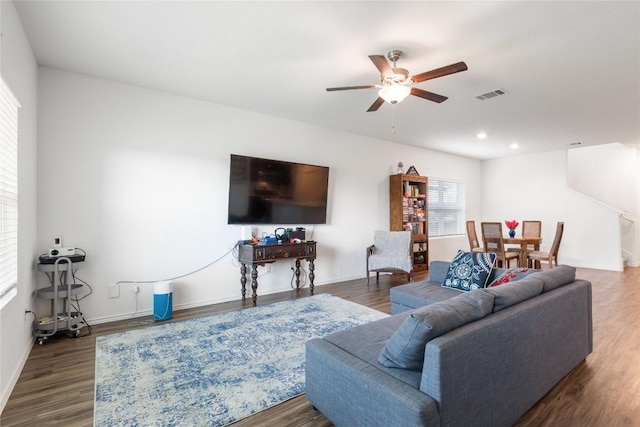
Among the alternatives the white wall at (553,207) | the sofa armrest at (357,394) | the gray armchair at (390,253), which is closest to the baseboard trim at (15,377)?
the sofa armrest at (357,394)

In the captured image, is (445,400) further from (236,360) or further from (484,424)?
(236,360)

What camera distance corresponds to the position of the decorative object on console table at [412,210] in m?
6.24

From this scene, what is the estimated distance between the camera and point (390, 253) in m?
5.54

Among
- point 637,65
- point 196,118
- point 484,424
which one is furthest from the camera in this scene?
point 196,118

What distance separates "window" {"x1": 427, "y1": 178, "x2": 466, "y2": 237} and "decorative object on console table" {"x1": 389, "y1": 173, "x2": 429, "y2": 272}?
64 cm

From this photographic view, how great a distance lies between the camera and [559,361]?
7.02ft

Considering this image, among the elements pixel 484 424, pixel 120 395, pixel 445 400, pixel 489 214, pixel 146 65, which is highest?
pixel 146 65

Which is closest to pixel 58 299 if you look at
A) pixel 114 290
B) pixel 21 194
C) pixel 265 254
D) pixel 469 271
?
pixel 114 290

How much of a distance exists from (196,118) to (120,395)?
3.20 meters

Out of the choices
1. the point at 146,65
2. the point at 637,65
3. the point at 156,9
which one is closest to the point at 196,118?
the point at 146,65

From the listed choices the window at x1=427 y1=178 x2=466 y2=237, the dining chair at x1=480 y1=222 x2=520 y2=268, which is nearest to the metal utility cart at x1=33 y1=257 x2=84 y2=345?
the dining chair at x1=480 y1=222 x2=520 y2=268

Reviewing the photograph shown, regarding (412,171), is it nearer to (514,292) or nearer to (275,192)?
(275,192)

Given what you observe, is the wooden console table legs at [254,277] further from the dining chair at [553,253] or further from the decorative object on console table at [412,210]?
the dining chair at [553,253]

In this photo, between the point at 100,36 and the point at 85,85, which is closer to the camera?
the point at 100,36
